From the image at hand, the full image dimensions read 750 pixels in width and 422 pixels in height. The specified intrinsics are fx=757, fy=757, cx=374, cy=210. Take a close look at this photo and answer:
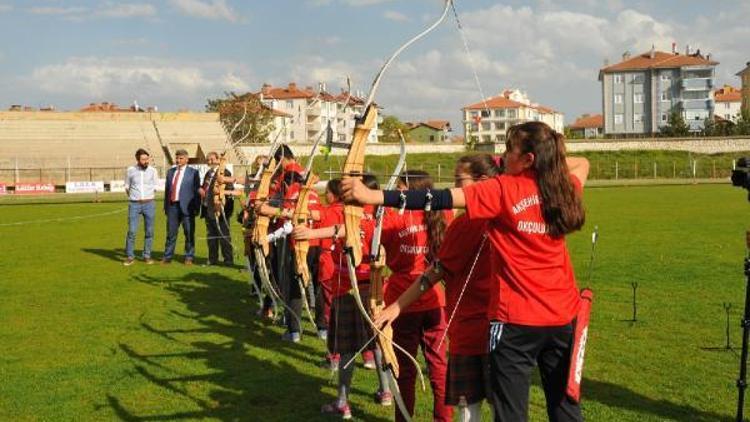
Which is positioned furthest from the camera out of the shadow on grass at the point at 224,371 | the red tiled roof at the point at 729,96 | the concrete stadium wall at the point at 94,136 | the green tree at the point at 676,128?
the red tiled roof at the point at 729,96

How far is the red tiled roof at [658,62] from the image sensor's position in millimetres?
103062

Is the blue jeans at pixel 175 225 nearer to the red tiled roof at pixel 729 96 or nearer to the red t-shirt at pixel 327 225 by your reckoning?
the red t-shirt at pixel 327 225

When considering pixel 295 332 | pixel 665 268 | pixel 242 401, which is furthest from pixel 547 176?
pixel 665 268

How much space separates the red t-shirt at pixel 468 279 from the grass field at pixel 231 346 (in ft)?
6.03

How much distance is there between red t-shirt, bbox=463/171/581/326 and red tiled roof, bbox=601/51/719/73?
109490mm

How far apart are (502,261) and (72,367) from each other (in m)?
5.13

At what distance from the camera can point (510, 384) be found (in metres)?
3.24

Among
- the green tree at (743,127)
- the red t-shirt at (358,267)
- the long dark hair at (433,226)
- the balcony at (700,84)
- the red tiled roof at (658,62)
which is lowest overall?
the red t-shirt at (358,267)

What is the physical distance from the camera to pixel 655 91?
4168 inches

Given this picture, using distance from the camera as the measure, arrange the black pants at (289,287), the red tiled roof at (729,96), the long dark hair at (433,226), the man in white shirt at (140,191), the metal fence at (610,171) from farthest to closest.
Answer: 1. the red tiled roof at (729,96)
2. the metal fence at (610,171)
3. the man in white shirt at (140,191)
4. the black pants at (289,287)
5. the long dark hair at (433,226)

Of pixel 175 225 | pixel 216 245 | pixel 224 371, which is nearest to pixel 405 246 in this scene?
pixel 224 371

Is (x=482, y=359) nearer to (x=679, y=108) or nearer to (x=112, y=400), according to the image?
(x=112, y=400)

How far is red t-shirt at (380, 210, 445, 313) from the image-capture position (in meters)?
4.69

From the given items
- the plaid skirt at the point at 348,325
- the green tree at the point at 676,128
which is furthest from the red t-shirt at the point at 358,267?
the green tree at the point at 676,128
